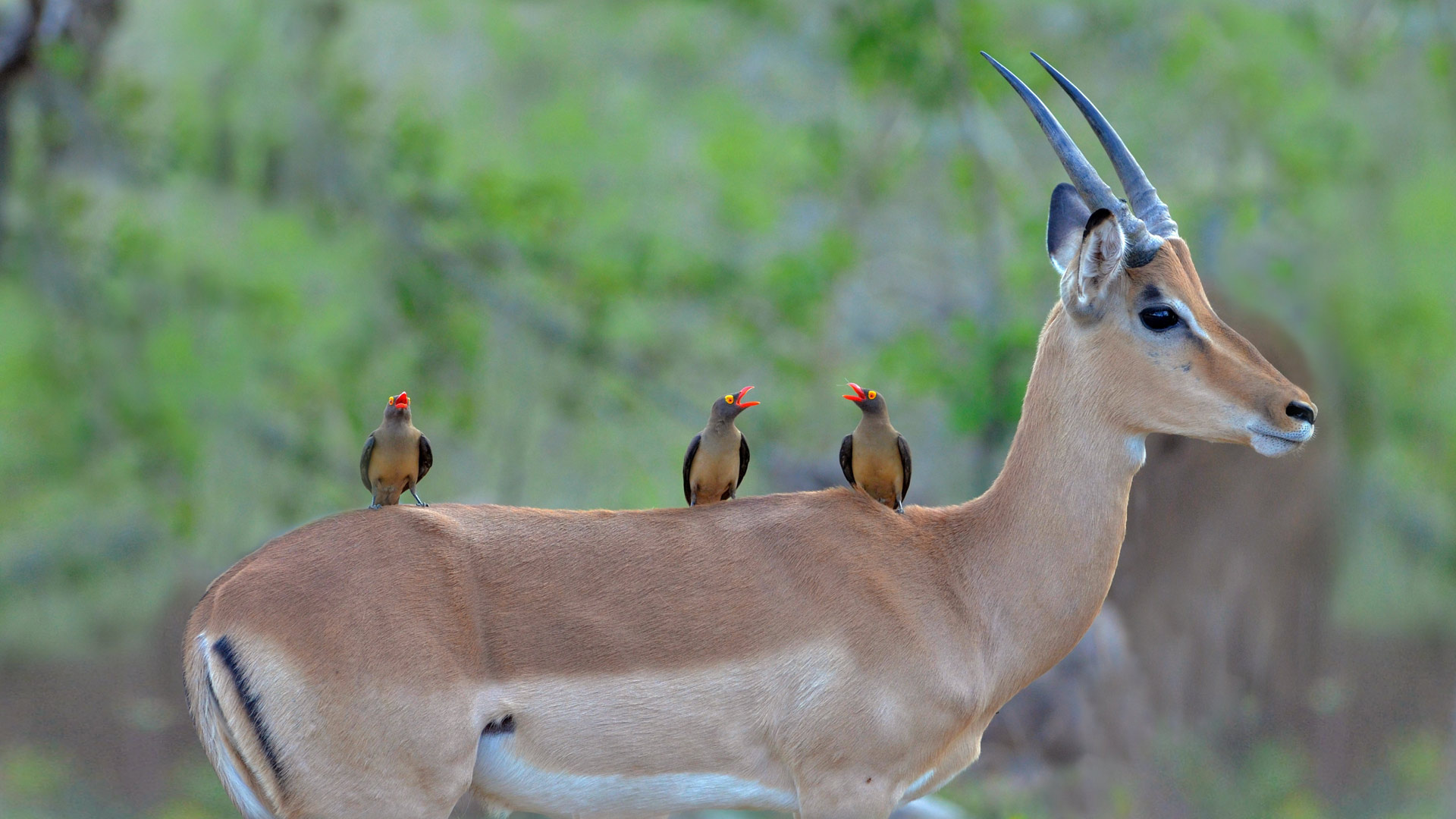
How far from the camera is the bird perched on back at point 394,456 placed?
11.9ft

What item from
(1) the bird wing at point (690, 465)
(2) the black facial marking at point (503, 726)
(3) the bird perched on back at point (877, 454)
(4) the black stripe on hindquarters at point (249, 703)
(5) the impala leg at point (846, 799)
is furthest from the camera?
(1) the bird wing at point (690, 465)

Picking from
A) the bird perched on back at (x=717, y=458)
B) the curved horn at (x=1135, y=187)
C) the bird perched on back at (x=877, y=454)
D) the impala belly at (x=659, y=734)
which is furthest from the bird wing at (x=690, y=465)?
the curved horn at (x=1135, y=187)

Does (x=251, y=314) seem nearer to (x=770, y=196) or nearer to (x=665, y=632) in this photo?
(x=770, y=196)

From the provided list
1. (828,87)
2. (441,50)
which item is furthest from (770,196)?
(441,50)

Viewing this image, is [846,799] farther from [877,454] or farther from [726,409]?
[726,409]

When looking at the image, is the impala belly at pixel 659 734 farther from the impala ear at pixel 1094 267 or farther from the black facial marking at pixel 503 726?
the impala ear at pixel 1094 267

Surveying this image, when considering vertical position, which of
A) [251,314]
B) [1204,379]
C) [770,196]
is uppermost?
[770,196]

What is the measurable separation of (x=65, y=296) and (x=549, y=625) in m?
8.13

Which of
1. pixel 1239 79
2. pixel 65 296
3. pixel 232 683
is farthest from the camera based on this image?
pixel 1239 79

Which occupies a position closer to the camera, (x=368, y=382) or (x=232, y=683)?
(x=232, y=683)

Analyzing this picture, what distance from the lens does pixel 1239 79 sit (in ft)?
35.8

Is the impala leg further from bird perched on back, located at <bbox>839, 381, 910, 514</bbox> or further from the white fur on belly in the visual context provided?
bird perched on back, located at <bbox>839, 381, 910, 514</bbox>

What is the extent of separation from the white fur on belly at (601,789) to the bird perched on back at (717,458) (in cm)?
85

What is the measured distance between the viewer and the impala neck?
367 centimetres
